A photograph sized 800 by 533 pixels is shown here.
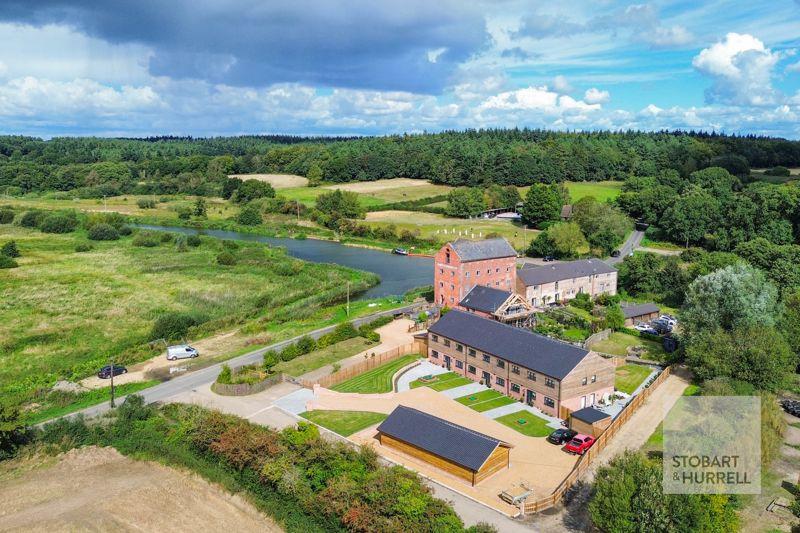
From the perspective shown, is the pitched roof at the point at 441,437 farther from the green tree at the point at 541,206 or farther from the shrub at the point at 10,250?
the green tree at the point at 541,206

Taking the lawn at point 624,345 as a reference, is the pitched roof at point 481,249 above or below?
above

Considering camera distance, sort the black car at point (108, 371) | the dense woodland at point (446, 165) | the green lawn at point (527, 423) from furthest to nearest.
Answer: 1. the dense woodland at point (446, 165)
2. the black car at point (108, 371)
3. the green lawn at point (527, 423)

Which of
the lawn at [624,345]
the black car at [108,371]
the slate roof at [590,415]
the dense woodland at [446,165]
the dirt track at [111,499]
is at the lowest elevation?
the lawn at [624,345]

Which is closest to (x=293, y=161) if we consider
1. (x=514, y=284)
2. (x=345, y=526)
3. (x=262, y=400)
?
(x=514, y=284)

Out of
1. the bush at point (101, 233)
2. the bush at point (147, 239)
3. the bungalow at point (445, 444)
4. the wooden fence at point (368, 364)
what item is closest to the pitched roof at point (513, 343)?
the wooden fence at point (368, 364)

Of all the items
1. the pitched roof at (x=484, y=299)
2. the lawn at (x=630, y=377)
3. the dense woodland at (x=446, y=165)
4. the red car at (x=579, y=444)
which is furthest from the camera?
the dense woodland at (x=446, y=165)

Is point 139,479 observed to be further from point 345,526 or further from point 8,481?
point 345,526

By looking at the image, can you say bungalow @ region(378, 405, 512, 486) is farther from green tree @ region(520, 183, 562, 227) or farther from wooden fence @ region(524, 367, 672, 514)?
green tree @ region(520, 183, 562, 227)
